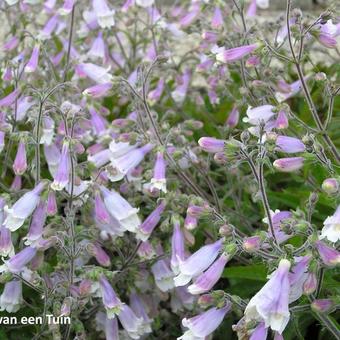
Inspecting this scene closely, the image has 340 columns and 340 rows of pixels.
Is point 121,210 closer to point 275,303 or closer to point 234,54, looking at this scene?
point 234,54

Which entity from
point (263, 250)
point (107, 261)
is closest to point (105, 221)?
point (107, 261)

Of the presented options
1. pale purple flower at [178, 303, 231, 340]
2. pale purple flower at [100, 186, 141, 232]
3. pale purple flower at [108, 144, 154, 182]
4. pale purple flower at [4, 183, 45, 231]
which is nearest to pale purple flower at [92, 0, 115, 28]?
pale purple flower at [108, 144, 154, 182]

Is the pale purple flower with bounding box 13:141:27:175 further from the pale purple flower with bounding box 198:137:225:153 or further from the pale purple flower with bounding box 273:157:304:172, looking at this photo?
the pale purple flower with bounding box 273:157:304:172

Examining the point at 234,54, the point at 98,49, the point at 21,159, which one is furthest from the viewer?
the point at 98,49

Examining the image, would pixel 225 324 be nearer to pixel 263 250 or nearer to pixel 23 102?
pixel 263 250

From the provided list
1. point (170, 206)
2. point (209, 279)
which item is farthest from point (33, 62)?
point (209, 279)

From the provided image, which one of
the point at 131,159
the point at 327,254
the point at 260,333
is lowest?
the point at 260,333

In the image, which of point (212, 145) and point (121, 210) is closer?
point (212, 145)

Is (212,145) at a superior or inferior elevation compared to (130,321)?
superior
